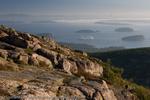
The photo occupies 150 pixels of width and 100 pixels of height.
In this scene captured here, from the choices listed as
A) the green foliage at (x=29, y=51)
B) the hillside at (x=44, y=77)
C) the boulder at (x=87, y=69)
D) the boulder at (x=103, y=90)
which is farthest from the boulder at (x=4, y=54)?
the boulder at (x=87, y=69)

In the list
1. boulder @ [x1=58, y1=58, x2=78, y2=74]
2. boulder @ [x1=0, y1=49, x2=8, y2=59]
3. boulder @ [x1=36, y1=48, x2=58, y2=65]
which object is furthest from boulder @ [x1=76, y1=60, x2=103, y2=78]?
boulder @ [x1=0, y1=49, x2=8, y2=59]

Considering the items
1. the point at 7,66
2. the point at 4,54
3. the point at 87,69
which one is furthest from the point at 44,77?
the point at 87,69

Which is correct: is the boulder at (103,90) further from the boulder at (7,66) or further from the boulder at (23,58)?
the boulder at (7,66)

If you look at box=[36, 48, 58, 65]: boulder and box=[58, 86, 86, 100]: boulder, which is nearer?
box=[58, 86, 86, 100]: boulder

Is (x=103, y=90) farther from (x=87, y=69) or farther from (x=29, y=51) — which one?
(x=87, y=69)

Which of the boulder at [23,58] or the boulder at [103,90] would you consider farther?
the boulder at [23,58]

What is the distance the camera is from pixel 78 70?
234ft

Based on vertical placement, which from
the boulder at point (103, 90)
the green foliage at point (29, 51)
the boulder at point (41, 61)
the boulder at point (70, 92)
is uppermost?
the green foliage at point (29, 51)

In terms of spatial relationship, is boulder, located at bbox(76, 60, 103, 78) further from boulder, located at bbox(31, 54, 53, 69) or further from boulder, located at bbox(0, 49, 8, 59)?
boulder, located at bbox(0, 49, 8, 59)

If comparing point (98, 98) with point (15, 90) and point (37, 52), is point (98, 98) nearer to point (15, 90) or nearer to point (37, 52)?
point (15, 90)

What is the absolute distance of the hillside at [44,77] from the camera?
43.7 metres

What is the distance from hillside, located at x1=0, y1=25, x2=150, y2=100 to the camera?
43738mm

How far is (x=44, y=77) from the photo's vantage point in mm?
52000

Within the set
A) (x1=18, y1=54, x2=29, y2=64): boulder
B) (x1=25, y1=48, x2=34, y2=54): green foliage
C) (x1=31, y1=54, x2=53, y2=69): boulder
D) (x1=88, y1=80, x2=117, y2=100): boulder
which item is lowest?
(x1=88, y1=80, x2=117, y2=100): boulder
